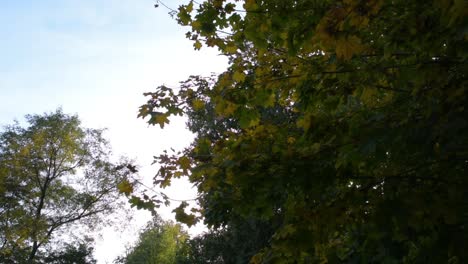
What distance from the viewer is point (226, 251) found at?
58.9 feet

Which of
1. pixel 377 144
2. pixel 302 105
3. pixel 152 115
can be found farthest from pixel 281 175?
pixel 152 115

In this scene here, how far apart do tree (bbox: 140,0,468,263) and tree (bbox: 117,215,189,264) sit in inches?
1524

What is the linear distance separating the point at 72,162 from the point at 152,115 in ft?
64.2

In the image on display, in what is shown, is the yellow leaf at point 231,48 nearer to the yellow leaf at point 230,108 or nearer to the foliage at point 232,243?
the yellow leaf at point 230,108

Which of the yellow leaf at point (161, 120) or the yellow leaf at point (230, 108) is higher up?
the yellow leaf at point (161, 120)

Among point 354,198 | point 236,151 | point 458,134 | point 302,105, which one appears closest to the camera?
point 458,134

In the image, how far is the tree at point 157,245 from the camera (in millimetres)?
41688

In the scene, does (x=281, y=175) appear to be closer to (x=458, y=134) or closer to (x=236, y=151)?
(x=236, y=151)

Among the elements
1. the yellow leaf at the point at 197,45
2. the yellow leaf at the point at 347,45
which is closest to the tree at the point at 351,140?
the yellow leaf at the point at 347,45

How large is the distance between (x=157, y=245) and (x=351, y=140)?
138ft

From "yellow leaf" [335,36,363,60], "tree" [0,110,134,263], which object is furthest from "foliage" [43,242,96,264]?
Answer: "yellow leaf" [335,36,363,60]

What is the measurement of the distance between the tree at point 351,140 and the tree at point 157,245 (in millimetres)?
38714

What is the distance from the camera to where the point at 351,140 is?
2.78m

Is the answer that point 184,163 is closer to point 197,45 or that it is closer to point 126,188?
point 126,188
